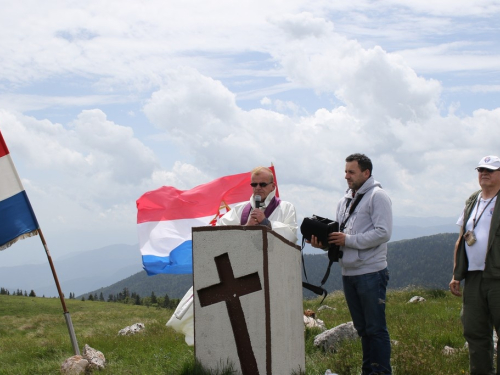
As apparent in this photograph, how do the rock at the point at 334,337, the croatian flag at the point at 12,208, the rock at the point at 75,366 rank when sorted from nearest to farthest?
1. the rock at the point at 75,366
2. the rock at the point at 334,337
3. the croatian flag at the point at 12,208

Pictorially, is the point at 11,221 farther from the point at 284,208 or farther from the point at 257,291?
the point at 257,291

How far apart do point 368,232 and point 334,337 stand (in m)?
2.85

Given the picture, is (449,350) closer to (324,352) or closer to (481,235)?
(324,352)

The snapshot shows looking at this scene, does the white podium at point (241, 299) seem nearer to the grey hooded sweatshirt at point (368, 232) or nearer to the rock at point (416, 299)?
the grey hooded sweatshirt at point (368, 232)

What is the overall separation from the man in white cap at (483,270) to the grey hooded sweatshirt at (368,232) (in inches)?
34.4

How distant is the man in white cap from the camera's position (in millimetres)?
6469

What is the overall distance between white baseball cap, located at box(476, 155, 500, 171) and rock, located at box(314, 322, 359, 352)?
3537mm

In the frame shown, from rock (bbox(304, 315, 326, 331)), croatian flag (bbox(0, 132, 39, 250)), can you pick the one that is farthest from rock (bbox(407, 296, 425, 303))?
croatian flag (bbox(0, 132, 39, 250))

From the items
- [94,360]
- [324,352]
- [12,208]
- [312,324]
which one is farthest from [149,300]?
[324,352]

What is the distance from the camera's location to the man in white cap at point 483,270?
6.47 meters

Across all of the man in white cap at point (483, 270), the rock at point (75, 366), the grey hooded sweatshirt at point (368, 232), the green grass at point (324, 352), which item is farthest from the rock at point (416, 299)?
the rock at point (75, 366)

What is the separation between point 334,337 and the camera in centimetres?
903

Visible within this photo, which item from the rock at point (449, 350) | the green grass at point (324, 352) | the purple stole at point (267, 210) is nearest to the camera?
the green grass at point (324, 352)

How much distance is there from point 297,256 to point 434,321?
592 centimetres
